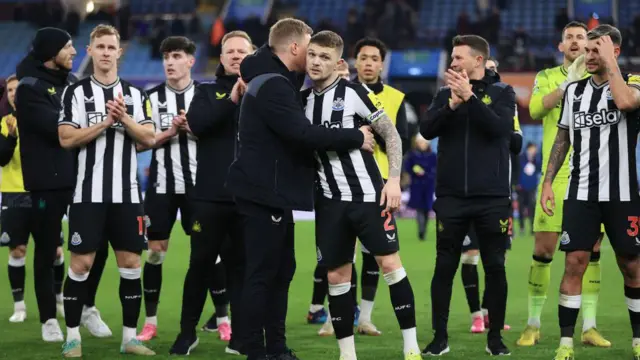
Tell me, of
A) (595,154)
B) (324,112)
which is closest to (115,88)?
(324,112)

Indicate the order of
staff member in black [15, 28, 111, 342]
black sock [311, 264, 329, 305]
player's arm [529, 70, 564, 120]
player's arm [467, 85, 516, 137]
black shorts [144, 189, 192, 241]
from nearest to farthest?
player's arm [467, 85, 516, 137] → player's arm [529, 70, 564, 120] → staff member in black [15, 28, 111, 342] → black shorts [144, 189, 192, 241] → black sock [311, 264, 329, 305]

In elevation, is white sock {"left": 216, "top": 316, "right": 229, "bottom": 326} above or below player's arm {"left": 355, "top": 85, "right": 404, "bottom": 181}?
below

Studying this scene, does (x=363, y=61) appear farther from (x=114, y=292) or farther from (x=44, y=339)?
(x=114, y=292)

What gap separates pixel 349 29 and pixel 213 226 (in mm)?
24107

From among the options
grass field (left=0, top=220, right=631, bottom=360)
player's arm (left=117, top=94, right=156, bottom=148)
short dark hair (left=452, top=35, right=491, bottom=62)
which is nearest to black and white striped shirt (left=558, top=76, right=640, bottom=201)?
short dark hair (left=452, top=35, right=491, bottom=62)

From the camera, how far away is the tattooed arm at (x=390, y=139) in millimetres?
6457

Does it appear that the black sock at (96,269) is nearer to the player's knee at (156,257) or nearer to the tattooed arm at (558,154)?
the player's knee at (156,257)

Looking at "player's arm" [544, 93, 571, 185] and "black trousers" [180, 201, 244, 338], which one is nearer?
"player's arm" [544, 93, 571, 185]

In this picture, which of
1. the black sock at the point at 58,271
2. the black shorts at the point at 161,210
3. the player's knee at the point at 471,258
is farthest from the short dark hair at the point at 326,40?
the black sock at the point at 58,271

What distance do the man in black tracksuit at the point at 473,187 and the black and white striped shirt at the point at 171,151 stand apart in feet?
6.27

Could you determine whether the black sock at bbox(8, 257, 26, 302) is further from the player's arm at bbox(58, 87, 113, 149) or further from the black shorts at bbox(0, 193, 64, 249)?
the player's arm at bbox(58, 87, 113, 149)

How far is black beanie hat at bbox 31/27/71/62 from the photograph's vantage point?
7.83 meters

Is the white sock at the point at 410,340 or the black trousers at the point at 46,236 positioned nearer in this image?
the white sock at the point at 410,340

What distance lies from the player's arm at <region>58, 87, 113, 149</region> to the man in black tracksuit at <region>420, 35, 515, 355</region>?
227cm
